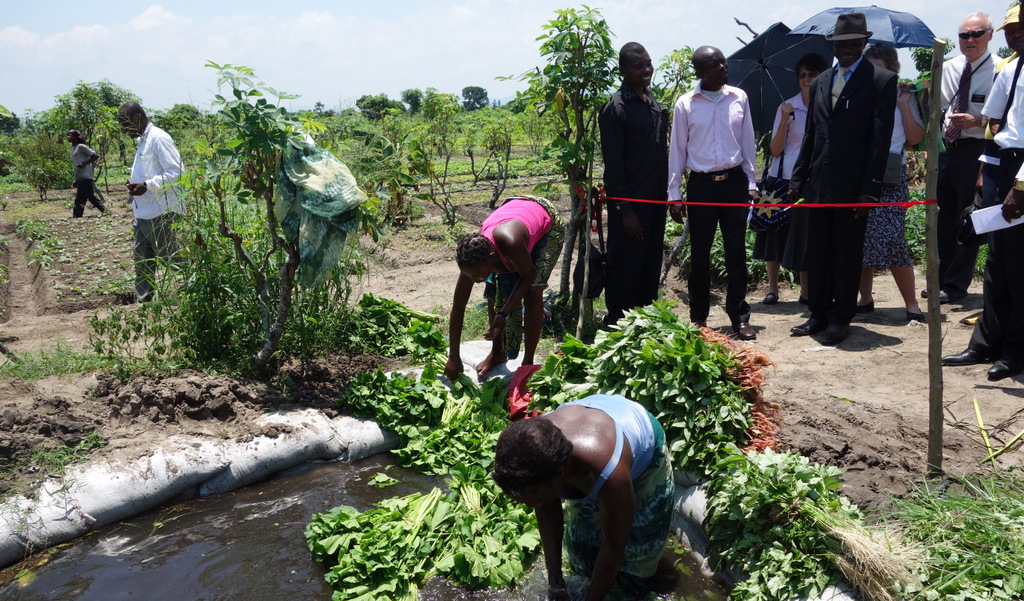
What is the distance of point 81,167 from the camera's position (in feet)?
44.1

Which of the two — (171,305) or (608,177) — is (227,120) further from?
(608,177)

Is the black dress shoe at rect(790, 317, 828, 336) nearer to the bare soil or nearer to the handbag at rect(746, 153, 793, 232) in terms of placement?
the bare soil

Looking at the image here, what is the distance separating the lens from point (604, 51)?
5703 mm

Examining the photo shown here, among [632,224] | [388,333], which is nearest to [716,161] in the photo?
[632,224]

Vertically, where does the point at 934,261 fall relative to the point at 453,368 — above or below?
above

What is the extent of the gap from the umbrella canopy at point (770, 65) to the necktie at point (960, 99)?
1507mm

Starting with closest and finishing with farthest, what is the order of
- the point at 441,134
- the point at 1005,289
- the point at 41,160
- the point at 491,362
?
the point at 1005,289
the point at 491,362
the point at 441,134
the point at 41,160

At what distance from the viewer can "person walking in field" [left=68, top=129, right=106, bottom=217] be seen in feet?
43.5

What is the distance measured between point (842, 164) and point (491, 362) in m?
2.83

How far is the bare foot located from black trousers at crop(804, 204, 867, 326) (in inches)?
95.7

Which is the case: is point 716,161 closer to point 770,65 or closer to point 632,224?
point 632,224

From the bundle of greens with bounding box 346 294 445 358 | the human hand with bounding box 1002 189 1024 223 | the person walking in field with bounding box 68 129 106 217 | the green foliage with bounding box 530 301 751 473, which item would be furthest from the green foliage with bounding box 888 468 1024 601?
the person walking in field with bounding box 68 129 106 217

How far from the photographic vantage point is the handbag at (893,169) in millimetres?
5457

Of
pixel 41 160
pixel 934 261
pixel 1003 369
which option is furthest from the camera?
pixel 41 160
